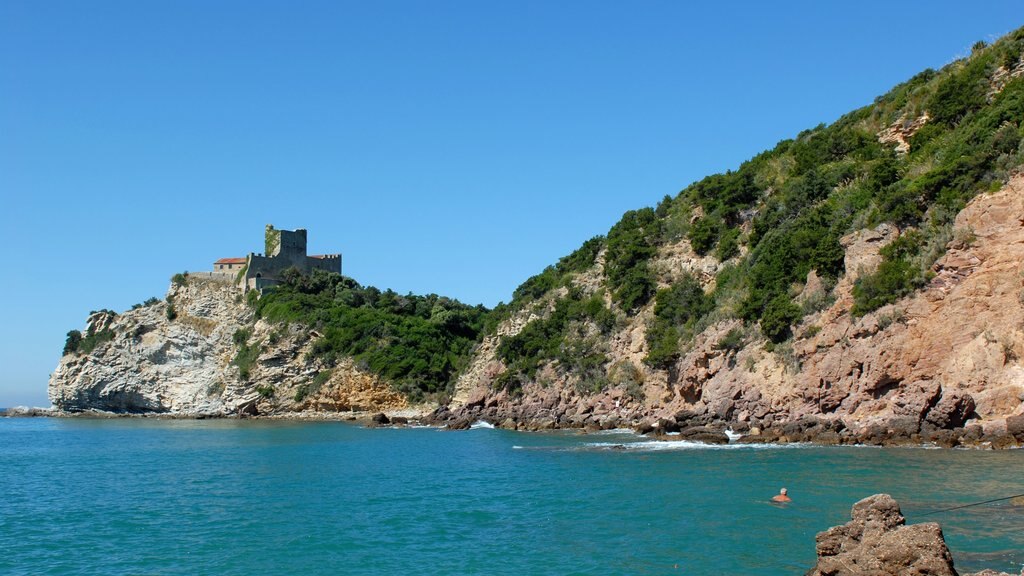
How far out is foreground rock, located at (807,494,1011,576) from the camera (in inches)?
430

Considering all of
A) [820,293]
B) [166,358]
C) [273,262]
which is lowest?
[820,293]

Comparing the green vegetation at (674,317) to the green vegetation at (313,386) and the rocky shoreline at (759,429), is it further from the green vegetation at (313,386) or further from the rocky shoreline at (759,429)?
the green vegetation at (313,386)

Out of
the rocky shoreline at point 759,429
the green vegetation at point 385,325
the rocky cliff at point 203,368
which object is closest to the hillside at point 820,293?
the rocky shoreline at point 759,429

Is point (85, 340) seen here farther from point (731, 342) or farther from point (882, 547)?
point (882, 547)

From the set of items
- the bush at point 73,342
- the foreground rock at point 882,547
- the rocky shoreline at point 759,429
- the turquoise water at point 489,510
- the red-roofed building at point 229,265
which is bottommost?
the turquoise water at point 489,510

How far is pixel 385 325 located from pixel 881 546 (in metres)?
63.7

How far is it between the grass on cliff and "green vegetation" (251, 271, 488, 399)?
1358 cm

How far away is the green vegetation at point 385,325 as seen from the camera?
68.2m

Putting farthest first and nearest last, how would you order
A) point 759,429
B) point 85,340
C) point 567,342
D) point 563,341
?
point 85,340 < point 563,341 < point 567,342 < point 759,429

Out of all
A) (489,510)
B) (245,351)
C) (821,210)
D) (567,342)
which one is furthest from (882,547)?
(245,351)

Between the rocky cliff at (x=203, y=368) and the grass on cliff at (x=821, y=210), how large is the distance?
19984 mm

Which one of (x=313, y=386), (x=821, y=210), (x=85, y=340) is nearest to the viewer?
(x=821, y=210)

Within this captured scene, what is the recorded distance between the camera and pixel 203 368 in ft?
254

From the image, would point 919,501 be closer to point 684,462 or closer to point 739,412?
point 684,462
